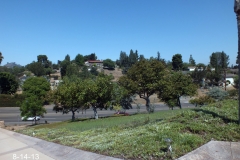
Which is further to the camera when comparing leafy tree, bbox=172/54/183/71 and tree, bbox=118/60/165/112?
leafy tree, bbox=172/54/183/71

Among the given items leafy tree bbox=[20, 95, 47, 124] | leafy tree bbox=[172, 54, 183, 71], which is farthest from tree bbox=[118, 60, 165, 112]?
leafy tree bbox=[172, 54, 183, 71]

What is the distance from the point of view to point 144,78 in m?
34.4

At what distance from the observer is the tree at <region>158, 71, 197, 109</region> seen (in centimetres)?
3375

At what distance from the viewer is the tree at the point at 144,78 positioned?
3391cm

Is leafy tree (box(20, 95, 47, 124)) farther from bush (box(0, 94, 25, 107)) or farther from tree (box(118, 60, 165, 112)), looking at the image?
bush (box(0, 94, 25, 107))

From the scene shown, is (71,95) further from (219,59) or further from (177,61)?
(219,59)

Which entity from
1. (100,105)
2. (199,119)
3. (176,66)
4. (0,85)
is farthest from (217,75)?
(199,119)

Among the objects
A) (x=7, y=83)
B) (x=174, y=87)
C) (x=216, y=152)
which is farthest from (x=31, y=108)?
(x=7, y=83)

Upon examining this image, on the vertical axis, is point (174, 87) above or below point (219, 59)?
below

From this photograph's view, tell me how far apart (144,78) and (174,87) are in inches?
171

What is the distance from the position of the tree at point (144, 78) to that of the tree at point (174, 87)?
3.31ft

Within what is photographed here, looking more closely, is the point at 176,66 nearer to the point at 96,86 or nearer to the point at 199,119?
the point at 96,86

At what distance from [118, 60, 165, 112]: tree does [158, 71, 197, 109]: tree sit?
1.01 m
